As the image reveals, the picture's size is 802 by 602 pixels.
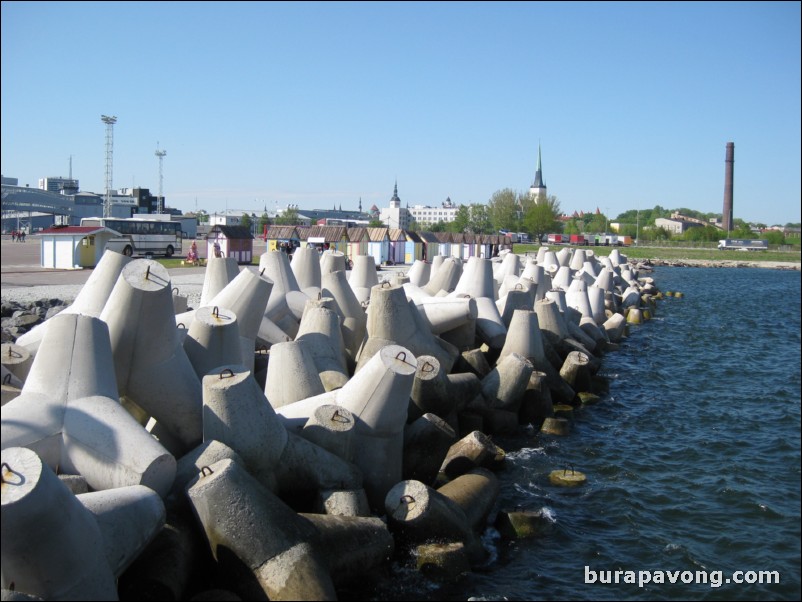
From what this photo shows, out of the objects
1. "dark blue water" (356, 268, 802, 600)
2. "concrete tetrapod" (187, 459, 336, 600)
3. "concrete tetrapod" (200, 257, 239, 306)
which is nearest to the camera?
"concrete tetrapod" (187, 459, 336, 600)

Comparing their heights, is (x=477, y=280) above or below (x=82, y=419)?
above

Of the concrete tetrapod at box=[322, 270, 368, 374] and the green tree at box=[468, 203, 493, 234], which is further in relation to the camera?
the green tree at box=[468, 203, 493, 234]

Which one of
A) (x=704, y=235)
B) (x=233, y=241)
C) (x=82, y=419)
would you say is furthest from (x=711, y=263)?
(x=82, y=419)

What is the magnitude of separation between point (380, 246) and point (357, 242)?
3.17 feet

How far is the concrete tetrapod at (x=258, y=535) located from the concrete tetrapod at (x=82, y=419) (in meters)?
0.46

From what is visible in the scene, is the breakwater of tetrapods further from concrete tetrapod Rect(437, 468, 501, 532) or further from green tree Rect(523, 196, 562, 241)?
green tree Rect(523, 196, 562, 241)

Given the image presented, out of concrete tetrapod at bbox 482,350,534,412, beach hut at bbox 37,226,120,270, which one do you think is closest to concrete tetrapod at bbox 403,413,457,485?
concrete tetrapod at bbox 482,350,534,412

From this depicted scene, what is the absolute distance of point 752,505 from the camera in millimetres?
7090

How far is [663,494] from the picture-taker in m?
7.67

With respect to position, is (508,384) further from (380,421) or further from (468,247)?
(468,247)

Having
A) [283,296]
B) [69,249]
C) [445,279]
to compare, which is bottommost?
[283,296]

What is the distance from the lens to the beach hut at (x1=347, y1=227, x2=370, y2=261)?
31547 mm

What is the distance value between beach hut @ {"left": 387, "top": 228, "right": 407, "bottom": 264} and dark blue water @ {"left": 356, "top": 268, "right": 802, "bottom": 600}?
19.5m

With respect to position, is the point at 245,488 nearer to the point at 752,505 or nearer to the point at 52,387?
the point at 52,387
